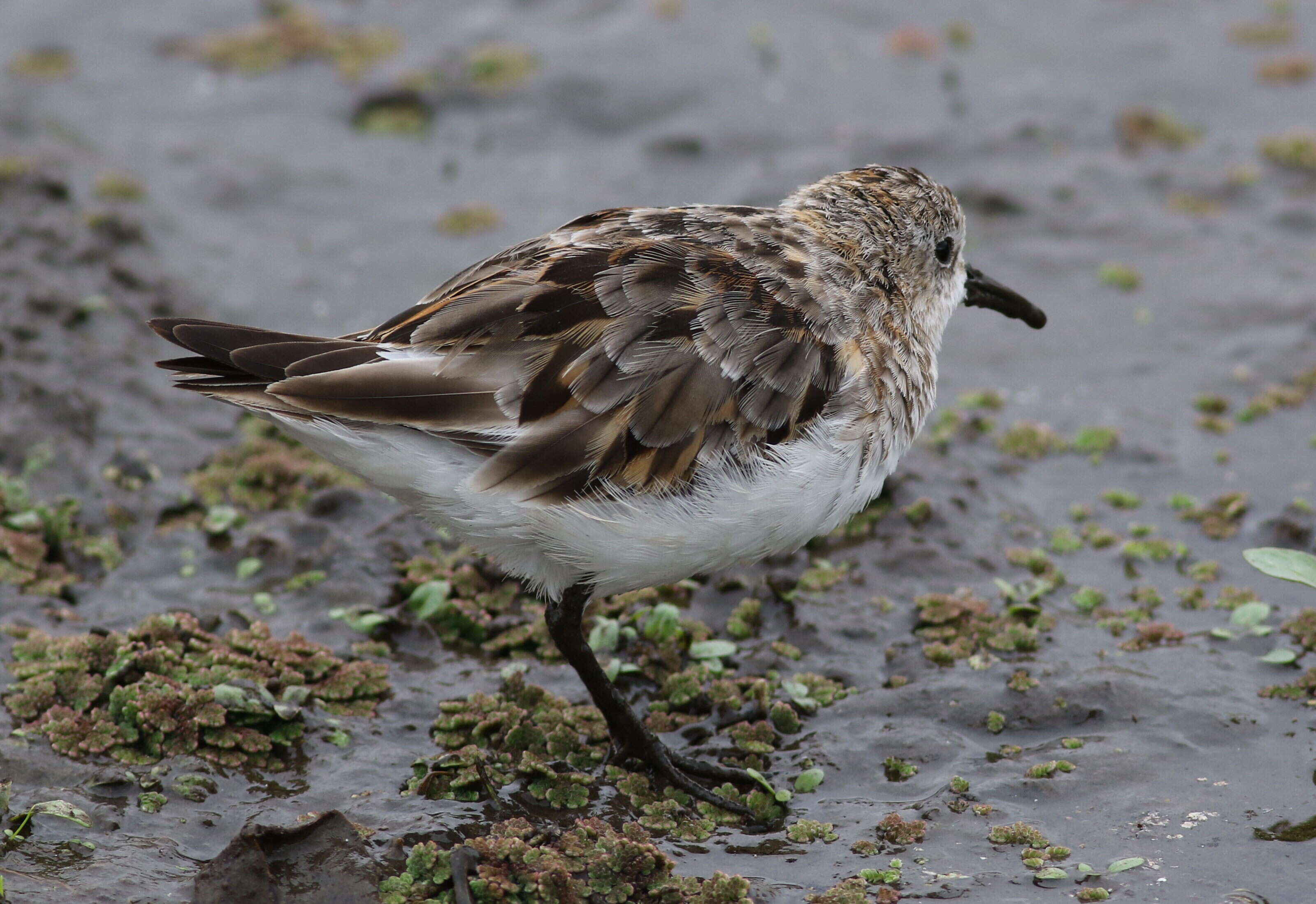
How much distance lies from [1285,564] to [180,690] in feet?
15.5

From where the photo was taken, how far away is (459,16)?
43.1 ft

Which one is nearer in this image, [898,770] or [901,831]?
[901,831]

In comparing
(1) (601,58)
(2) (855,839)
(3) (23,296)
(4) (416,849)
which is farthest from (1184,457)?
(3) (23,296)

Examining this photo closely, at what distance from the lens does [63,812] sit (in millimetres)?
5270

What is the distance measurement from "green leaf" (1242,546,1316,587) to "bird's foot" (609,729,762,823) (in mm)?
2337

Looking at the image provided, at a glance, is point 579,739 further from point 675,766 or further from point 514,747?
point 675,766

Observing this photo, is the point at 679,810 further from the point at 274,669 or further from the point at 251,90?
the point at 251,90

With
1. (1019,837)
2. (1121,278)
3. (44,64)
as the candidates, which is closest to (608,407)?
(1019,837)

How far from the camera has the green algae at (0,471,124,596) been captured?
6957 mm

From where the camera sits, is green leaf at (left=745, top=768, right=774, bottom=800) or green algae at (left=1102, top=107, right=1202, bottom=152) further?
green algae at (left=1102, top=107, right=1202, bottom=152)

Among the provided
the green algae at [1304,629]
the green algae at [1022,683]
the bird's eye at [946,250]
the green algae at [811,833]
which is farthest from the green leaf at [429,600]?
the green algae at [1304,629]

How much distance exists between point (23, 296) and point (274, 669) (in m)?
4.12

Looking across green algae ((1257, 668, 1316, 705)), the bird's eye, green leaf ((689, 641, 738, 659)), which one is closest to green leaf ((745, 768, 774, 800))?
green leaf ((689, 641, 738, 659))

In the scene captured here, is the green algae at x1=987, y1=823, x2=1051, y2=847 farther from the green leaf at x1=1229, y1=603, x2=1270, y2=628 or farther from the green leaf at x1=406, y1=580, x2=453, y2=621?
the green leaf at x1=406, y1=580, x2=453, y2=621
